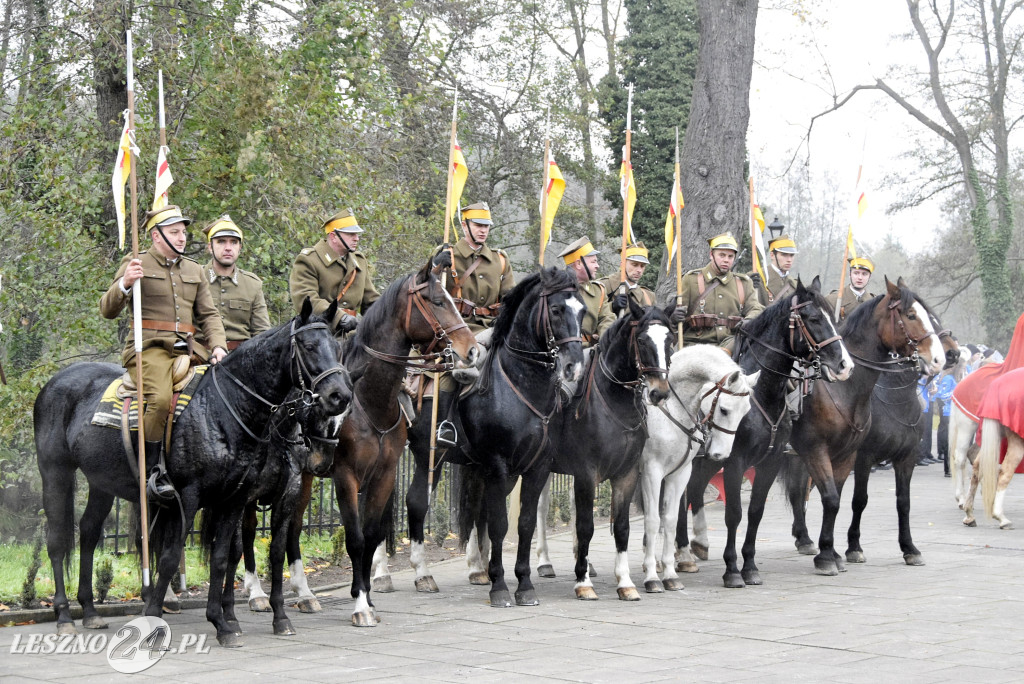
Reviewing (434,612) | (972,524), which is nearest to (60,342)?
(434,612)

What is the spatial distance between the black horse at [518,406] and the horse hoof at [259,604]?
1779 mm

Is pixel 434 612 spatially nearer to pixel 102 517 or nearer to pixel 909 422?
pixel 102 517

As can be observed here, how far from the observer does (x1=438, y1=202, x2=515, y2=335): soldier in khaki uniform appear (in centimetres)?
1029

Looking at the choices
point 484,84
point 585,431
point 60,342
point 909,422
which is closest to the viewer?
point 585,431

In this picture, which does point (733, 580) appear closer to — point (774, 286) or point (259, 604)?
point (259, 604)

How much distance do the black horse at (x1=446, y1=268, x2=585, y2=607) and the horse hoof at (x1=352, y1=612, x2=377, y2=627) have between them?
1.22 metres

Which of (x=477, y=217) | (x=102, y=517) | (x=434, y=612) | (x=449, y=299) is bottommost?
(x=434, y=612)

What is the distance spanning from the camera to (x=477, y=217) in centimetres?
1026

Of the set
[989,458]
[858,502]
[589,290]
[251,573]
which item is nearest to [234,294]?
[251,573]

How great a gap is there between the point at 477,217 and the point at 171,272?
9.94 ft

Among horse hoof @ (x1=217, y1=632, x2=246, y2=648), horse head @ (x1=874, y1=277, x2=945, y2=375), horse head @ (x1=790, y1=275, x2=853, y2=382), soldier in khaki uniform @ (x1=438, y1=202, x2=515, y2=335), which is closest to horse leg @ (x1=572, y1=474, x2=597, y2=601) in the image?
soldier in khaki uniform @ (x1=438, y1=202, x2=515, y2=335)

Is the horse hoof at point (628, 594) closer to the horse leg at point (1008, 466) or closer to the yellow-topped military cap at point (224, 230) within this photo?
the yellow-topped military cap at point (224, 230)

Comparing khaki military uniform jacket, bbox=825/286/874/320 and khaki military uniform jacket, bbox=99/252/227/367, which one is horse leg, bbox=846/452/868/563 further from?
khaki military uniform jacket, bbox=99/252/227/367

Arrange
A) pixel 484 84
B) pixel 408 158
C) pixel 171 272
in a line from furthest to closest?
1. pixel 484 84
2. pixel 408 158
3. pixel 171 272
